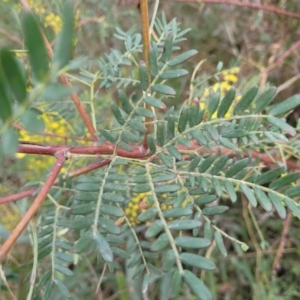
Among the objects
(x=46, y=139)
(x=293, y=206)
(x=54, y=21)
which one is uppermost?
(x=54, y=21)

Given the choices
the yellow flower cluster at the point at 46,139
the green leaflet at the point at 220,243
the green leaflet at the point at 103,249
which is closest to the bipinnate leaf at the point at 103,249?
the green leaflet at the point at 103,249

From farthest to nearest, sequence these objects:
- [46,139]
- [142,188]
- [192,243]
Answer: [46,139]
[142,188]
[192,243]

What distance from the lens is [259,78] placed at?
1.11 m

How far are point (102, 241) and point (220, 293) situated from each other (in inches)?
32.6

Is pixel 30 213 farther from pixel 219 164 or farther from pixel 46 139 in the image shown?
pixel 46 139

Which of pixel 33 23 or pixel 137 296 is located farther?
pixel 137 296

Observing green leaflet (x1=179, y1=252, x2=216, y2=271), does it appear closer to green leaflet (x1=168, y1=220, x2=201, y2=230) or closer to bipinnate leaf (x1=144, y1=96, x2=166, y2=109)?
green leaflet (x1=168, y1=220, x2=201, y2=230)

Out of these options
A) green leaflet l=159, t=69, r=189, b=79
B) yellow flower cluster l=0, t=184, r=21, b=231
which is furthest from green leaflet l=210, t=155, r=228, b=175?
yellow flower cluster l=0, t=184, r=21, b=231

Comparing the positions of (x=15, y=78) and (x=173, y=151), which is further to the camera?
(x=173, y=151)

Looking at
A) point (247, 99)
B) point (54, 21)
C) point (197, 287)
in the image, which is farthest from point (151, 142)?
point (54, 21)

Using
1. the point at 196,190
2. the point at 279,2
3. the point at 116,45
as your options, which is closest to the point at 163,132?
the point at 196,190

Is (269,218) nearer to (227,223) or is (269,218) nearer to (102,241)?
(227,223)

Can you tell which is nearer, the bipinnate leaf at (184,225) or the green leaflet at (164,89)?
the bipinnate leaf at (184,225)

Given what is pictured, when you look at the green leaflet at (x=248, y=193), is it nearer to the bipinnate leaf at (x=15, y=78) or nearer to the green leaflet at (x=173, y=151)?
the green leaflet at (x=173, y=151)
